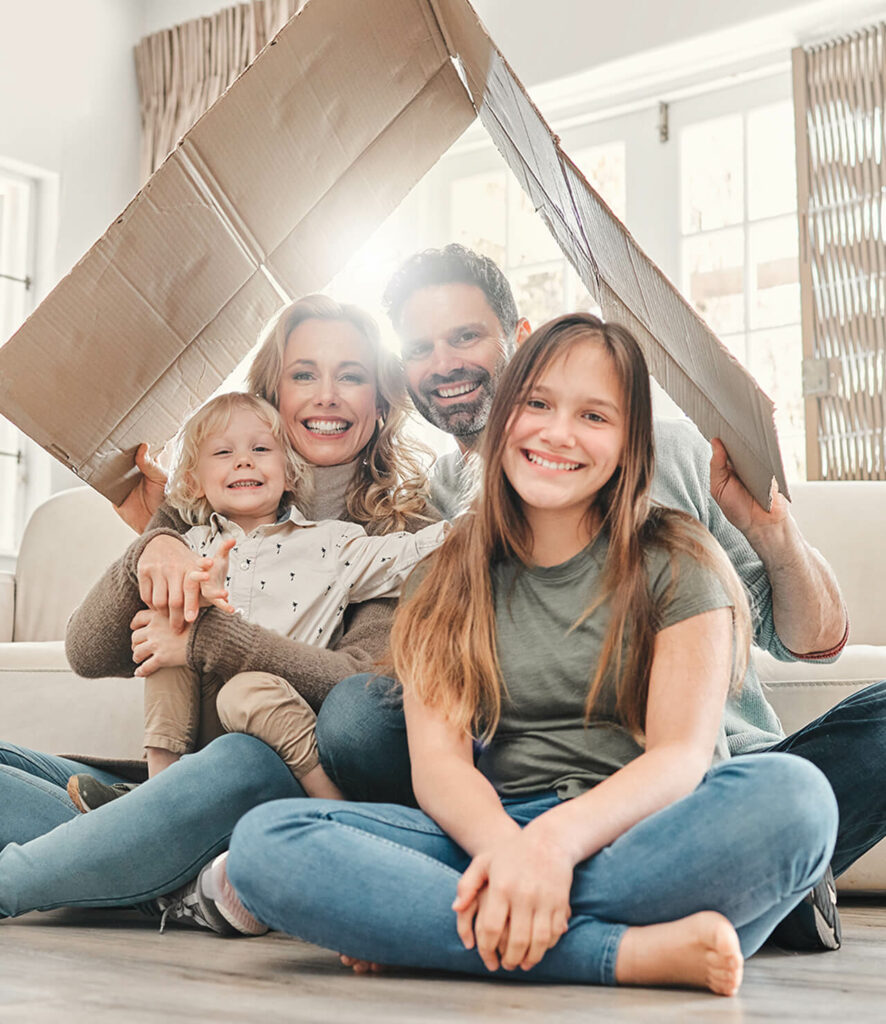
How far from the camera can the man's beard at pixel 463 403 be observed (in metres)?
1.48

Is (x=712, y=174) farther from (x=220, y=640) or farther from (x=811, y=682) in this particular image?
(x=220, y=640)

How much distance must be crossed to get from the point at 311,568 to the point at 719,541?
0.47 metres

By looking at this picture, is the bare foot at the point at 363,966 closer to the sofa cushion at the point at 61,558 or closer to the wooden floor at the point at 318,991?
the wooden floor at the point at 318,991

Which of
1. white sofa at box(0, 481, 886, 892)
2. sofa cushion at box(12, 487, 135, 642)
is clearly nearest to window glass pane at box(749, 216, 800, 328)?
white sofa at box(0, 481, 886, 892)

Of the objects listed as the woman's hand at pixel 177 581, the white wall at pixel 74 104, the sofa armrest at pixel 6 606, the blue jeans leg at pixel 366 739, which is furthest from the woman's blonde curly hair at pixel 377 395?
the white wall at pixel 74 104

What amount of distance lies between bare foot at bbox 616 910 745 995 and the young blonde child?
1.33ft

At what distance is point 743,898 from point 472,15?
30.8 inches

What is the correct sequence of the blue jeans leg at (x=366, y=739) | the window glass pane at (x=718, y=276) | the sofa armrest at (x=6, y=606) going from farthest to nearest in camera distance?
the window glass pane at (x=718, y=276)
the sofa armrest at (x=6, y=606)
the blue jeans leg at (x=366, y=739)

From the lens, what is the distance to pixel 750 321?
304 cm

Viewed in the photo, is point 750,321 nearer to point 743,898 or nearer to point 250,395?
point 250,395

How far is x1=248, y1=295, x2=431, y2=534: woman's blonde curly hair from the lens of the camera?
58.2 inches

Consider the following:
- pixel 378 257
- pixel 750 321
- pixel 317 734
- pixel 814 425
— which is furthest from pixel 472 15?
pixel 378 257

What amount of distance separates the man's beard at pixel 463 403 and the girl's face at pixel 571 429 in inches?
15.5

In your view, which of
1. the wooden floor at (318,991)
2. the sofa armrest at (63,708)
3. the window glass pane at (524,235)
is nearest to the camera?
the wooden floor at (318,991)
